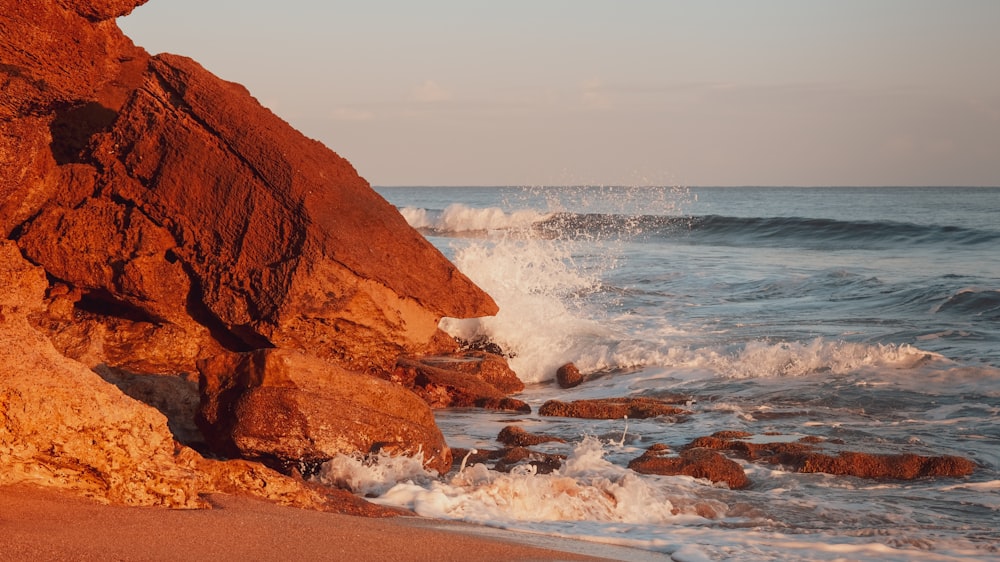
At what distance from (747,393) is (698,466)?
3.10 metres

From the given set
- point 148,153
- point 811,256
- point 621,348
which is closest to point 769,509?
point 148,153

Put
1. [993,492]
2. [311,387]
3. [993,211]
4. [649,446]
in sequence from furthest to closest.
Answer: [993,211] → [649,446] → [993,492] → [311,387]

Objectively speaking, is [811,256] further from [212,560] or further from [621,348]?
[212,560]

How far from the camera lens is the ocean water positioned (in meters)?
5.05

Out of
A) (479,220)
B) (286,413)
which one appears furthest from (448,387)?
(479,220)

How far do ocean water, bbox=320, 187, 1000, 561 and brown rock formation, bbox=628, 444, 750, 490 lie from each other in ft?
0.37

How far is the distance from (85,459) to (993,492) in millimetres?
4969

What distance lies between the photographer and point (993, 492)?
19.1ft

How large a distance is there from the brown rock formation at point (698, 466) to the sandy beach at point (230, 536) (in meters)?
1.64

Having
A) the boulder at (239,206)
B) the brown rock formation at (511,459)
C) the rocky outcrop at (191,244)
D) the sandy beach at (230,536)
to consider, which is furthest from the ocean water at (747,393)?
the boulder at (239,206)

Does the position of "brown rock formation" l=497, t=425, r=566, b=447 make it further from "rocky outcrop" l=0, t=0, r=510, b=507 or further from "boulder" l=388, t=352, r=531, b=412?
"boulder" l=388, t=352, r=531, b=412

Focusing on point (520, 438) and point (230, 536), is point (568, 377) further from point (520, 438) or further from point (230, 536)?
point (230, 536)

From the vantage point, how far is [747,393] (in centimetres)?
892

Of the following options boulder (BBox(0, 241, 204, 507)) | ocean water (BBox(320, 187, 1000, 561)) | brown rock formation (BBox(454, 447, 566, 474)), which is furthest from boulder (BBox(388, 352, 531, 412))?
boulder (BBox(0, 241, 204, 507))
